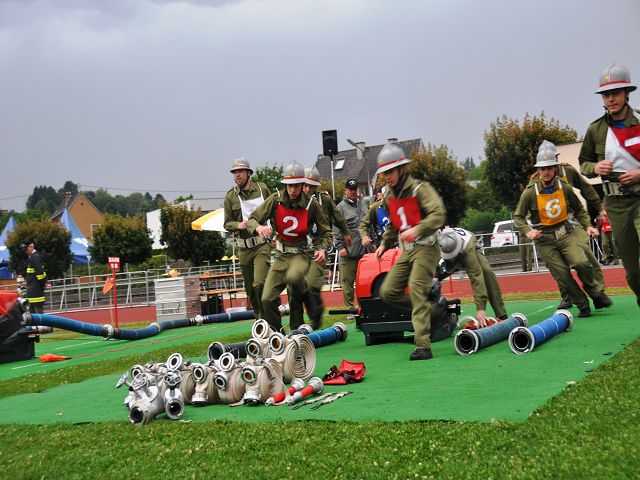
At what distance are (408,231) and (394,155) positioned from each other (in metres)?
0.86

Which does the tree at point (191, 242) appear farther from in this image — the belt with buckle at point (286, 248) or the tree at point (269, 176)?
the belt with buckle at point (286, 248)

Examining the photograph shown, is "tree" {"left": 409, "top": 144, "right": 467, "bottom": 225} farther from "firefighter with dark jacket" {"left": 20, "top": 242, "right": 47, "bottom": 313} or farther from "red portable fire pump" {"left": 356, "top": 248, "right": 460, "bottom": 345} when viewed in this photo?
"red portable fire pump" {"left": 356, "top": 248, "right": 460, "bottom": 345}

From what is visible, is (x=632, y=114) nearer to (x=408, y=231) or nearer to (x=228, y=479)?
(x=408, y=231)

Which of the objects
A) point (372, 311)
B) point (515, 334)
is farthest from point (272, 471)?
point (372, 311)

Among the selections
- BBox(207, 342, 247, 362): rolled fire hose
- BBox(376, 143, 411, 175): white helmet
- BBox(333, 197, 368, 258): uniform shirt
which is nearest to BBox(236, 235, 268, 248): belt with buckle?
BBox(333, 197, 368, 258): uniform shirt

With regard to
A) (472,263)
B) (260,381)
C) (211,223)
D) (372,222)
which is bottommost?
(260,381)

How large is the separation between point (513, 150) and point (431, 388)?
38623 mm

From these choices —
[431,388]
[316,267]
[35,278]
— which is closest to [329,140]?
[35,278]

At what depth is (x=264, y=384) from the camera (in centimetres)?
649

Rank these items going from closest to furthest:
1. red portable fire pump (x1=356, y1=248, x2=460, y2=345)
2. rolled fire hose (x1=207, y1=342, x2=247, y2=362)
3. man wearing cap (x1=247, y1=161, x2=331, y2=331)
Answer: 1. rolled fire hose (x1=207, y1=342, x2=247, y2=362)
2. red portable fire pump (x1=356, y1=248, x2=460, y2=345)
3. man wearing cap (x1=247, y1=161, x2=331, y2=331)

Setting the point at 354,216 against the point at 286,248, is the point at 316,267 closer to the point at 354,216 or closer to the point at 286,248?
the point at 286,248

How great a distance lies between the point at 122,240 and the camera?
178 feet

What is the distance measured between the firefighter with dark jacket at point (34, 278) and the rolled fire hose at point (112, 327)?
648 centimetres

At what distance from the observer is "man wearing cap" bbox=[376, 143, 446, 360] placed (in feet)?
26.9
